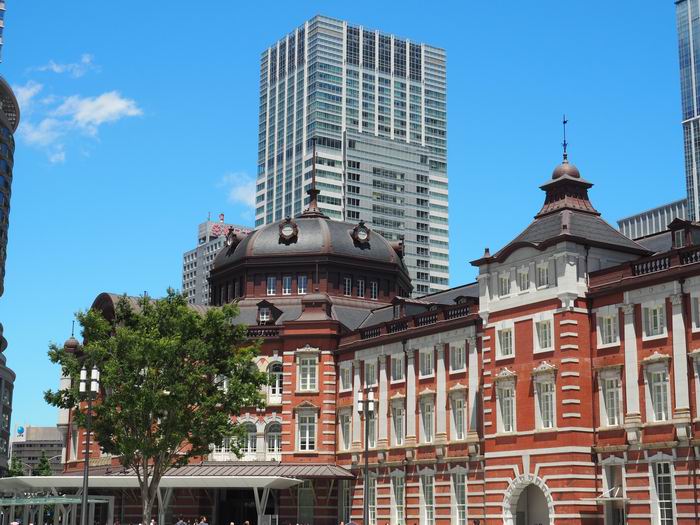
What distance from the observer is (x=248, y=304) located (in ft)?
268

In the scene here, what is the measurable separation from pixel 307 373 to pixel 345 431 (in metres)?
4.78

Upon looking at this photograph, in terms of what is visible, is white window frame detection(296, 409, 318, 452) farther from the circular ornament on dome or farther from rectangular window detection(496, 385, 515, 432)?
rectangular window detection(496, 385, 515, 432)

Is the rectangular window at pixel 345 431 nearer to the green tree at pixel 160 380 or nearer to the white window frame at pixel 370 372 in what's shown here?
the white window frame at pixel 370 372

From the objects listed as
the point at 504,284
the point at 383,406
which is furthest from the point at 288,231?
the point at 504,284

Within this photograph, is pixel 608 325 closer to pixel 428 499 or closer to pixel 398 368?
pixel 428 499

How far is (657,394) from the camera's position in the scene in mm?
51500

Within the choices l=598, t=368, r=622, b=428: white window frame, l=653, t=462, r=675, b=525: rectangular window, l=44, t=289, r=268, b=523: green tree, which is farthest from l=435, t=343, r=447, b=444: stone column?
l=653, t=462, r=675, b=525: rectangular window

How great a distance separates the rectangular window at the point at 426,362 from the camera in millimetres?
66312

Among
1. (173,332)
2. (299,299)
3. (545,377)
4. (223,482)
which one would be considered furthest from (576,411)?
(299,299)

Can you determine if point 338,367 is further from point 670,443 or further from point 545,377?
point 670,443

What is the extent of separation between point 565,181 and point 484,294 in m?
7.60

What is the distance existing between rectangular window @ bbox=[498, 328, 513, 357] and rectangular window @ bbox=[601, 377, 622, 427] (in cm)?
598

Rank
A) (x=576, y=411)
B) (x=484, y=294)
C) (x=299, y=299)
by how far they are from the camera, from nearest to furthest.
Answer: (x=576, y=411), (x=484, y=294), (x=299, y=299)

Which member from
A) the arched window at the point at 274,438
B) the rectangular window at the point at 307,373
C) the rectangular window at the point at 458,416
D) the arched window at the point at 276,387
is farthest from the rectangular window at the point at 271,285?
the rectangular window at the point at 458,416
